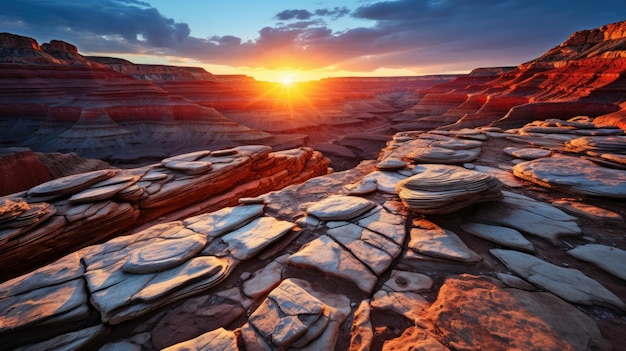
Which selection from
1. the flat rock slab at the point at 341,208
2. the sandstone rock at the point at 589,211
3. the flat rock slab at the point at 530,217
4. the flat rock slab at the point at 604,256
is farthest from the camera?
the flat rock slab at the point at 341,208

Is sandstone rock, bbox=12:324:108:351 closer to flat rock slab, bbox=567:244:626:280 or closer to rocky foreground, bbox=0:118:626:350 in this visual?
rocky foreground, bbox=0:118:626:350

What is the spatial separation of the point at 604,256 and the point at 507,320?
1.28m

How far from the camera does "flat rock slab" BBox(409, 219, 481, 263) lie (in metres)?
2.05

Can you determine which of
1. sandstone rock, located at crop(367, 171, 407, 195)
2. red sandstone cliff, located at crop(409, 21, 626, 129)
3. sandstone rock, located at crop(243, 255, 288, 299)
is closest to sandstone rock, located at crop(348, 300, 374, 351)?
sandstone rock, located at crop(243, 255, 288, 299)

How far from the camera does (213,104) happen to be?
28.9 meters

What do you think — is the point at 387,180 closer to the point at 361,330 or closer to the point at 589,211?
the point at 589,211

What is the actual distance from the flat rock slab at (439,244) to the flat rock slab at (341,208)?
2.06 feet

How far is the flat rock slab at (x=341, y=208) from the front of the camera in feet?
9.36

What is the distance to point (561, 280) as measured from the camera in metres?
1.75

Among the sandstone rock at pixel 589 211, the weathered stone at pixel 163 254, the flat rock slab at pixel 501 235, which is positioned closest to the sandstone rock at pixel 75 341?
the weathered stone at pixel 163 254

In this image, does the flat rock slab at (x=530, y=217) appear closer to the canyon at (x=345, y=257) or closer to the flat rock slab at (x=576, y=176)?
the canyon at (x=345, y=257)

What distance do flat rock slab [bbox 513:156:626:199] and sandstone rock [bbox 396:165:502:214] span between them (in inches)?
42.2

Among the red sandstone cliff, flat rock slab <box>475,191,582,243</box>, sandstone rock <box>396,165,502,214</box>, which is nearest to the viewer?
flat rock slab <box>475,191,582,243</box>

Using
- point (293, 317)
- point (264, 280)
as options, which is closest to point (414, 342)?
point (293, 317)
